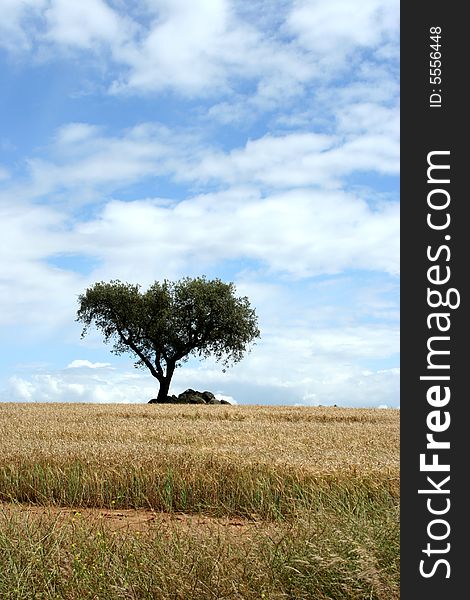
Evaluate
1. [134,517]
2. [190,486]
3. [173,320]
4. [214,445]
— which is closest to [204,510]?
[190,486]

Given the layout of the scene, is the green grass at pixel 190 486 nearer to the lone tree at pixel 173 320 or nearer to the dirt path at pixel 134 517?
the dirt path at pixel 134 517

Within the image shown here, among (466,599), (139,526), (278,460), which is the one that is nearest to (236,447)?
(278,460)

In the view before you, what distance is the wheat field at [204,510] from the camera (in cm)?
555

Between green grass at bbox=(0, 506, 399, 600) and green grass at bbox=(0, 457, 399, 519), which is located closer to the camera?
green grass at bbox=(0, 506, 399, 600)

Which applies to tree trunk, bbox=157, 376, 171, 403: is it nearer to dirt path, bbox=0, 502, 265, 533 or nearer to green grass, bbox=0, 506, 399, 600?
dirt path, bbox=0, 502, 265, 533

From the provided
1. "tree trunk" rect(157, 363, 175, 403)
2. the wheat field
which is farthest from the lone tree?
the wheat field

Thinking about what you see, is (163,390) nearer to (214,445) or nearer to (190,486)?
(214,445)

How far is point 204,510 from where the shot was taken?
1038 cm

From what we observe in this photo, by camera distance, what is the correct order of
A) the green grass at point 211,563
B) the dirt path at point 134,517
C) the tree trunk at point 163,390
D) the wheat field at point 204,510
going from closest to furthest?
the green grass at point 211,563 → the wheat field at point 204,510 → the dirt path at point 134,517 → the tree trunk at point 163,390

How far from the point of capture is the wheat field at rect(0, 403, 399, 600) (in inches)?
219

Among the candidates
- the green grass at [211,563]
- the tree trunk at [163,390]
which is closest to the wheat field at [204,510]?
the green grass at [211,563]

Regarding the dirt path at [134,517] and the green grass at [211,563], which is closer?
the green grass at [211,563]

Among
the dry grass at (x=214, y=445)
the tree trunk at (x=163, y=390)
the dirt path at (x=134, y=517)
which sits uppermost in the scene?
the tree trunk at (x=163, y=390)

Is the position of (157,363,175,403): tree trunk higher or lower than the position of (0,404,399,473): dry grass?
higher
